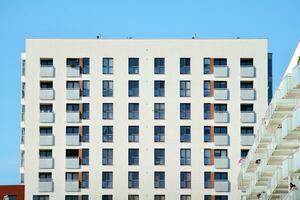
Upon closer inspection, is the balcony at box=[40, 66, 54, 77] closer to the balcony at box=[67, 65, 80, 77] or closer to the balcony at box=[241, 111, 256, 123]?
the balcony at box=[67, 65, 80, 77]

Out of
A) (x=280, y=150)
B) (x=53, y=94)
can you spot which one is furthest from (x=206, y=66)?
(x=280, y=150)

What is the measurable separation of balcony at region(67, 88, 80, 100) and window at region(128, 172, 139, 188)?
400 inches

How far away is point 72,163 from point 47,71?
409 inches

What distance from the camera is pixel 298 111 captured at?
167 ft

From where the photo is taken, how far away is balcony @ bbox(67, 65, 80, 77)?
97.8m

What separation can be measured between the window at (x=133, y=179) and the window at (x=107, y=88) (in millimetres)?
8967

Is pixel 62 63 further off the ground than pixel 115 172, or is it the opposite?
pixel 62 63

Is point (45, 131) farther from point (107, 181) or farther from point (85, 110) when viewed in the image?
point (107, 181)

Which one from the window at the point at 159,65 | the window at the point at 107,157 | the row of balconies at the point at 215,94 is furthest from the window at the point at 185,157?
the window at the point at 159,65

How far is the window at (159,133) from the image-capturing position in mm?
97062

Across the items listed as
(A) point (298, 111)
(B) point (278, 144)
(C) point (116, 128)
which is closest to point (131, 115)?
(C) point (116, 128)

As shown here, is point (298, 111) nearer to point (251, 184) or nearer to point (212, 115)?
point (251, 184)

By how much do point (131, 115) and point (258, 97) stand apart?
1397 cm

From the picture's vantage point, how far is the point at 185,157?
9675 cm
